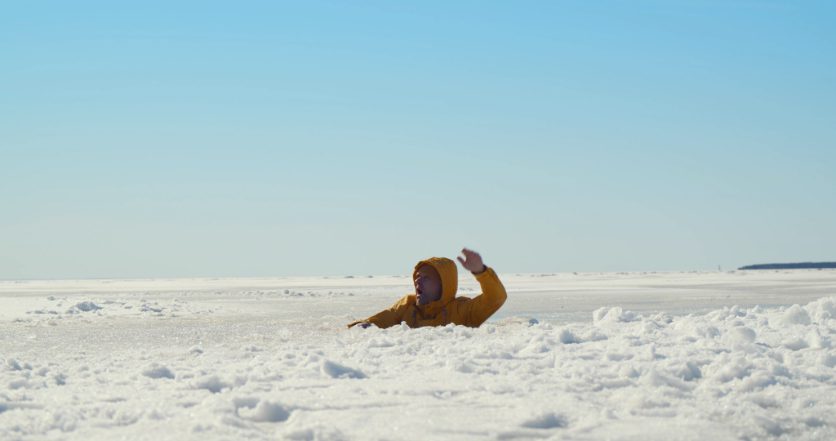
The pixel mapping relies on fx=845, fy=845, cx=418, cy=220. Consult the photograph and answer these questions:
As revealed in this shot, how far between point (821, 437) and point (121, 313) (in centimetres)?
1088

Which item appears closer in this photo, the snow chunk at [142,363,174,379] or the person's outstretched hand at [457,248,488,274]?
the snow chunk at [142,363,174,379]

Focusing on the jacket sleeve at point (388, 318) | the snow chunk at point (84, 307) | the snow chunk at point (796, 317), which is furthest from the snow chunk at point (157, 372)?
the snow chunk at point (84, 307)

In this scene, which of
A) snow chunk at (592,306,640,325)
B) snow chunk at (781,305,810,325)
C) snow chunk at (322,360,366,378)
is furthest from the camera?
snow chunk at (592,306,640,325)

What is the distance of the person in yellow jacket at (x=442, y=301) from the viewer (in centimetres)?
780

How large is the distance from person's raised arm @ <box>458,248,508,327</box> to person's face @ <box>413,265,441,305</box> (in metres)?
0.30

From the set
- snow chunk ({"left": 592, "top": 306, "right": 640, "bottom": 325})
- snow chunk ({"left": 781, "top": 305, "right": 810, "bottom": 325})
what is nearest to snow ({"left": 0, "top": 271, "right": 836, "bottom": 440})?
snow chunk ({"left": 781, "top": 305, "right": 810, "bottom": 325})

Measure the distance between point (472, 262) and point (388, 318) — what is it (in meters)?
0.96

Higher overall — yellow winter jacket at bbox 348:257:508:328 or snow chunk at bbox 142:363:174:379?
yellow winter jacket at bbox 348:257:508:328

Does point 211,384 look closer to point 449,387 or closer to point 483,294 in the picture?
point 449,387

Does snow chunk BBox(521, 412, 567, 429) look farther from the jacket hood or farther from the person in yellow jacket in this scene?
the jacket hood

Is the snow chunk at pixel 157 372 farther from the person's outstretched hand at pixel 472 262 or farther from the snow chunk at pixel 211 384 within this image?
the person's outstretched hand at pixel 472 262

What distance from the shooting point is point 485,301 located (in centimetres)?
788

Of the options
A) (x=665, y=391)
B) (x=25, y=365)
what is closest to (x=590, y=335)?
(x=665, y=391)

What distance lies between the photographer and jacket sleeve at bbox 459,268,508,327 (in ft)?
25.6
